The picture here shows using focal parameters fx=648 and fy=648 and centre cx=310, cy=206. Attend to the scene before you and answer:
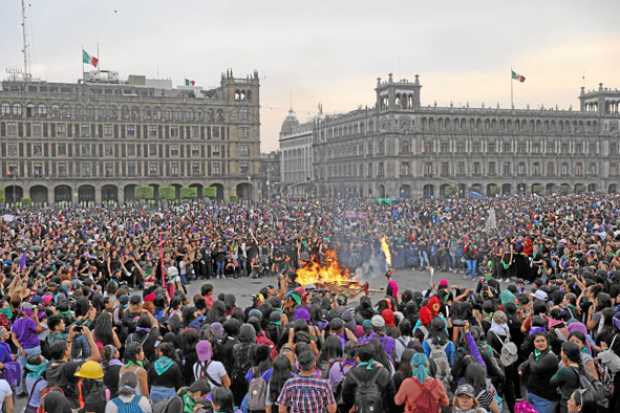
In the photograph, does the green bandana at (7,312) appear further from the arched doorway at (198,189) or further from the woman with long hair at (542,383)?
the arched doorway at (198,189)

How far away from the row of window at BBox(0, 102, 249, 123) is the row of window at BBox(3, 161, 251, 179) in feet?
16.9

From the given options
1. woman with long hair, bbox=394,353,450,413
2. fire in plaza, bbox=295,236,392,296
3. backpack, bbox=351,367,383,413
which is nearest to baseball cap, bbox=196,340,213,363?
backpack, bbox=351,367,383,413

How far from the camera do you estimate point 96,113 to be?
7512 cm

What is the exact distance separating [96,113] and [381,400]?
243 ft

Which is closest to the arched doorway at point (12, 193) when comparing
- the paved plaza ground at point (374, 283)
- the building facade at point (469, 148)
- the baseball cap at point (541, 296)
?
the building facade at point (469, 148)

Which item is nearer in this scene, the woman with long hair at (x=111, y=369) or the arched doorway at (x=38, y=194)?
the woman with long hair at (x=111, y=369)

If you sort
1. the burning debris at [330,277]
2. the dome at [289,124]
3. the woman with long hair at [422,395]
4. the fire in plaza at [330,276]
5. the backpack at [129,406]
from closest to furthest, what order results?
1. the backpack at [129,406]
2. the woman with long hair at [422,395]
3. the burning debris at [330,277]
4. the fire in plaza at [330,276]
5. the dome at [289,124]

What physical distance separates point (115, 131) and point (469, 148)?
43395 mm

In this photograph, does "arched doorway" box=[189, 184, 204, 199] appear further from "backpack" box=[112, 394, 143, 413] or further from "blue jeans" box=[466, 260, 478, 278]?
"backpack" box=[112, 394, 143, 413]

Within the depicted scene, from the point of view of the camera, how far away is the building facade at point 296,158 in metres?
106

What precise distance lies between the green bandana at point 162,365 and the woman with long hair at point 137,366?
14cm

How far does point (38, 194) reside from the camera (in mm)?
73500

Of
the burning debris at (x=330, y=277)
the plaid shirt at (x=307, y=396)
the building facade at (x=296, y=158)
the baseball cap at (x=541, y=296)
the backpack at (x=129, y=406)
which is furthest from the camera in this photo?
the building facade at (x=296, y=158)

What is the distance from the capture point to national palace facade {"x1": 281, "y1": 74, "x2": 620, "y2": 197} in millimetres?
78500
